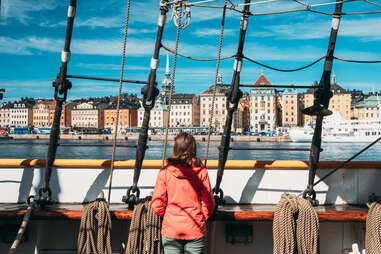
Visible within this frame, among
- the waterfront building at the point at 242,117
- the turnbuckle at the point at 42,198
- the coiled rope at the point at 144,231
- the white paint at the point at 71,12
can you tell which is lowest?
the coiled rope at the point at 144,231

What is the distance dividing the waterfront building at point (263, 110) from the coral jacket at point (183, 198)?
349 ft

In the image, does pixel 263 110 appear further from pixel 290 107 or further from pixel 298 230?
pixel 298 230

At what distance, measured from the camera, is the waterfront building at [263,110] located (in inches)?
4289

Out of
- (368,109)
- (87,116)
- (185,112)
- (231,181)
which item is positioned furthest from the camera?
(87,116)

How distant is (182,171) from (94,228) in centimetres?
121

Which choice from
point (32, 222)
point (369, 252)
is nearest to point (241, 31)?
point (369, 252)

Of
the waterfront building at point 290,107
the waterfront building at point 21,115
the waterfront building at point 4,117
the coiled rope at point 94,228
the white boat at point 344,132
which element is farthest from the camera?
the waterfront building at point 4,117

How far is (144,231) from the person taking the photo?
10.7 ft

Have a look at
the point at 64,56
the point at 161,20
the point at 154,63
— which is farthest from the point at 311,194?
the point at 64,56

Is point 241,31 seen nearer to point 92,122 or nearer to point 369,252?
point 369,252

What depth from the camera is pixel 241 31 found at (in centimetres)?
365

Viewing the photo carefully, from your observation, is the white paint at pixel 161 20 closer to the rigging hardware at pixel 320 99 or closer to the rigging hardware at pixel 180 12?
the rigging hardware at pixel 180 12

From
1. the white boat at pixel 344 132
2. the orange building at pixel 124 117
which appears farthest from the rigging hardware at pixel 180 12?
the orange building at pixel 124 117

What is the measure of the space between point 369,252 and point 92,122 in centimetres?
12160
